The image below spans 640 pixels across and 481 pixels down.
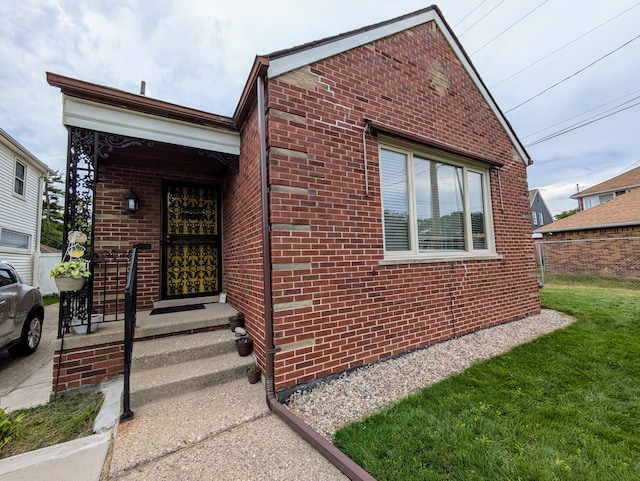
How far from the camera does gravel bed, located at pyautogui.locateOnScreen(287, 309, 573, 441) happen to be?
7.82 ft

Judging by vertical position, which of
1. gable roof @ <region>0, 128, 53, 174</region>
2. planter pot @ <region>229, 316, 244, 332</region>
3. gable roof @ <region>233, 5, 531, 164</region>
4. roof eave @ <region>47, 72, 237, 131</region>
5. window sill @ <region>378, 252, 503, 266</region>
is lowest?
planter pot @ <region>229, 316, 244, 332</region>

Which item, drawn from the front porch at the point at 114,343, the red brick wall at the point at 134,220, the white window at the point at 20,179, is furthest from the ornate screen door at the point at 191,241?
the white window at the point at 20,179

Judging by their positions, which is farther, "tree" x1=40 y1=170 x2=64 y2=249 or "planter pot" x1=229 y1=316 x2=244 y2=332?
"tree" x1=40 y1=170 x2=64 y2=249

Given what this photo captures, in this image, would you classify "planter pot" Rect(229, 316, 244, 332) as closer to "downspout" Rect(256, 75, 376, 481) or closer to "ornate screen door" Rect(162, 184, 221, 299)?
"downspout" Rect(256, 75, 376, 481)

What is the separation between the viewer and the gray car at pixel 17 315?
385 centimetres

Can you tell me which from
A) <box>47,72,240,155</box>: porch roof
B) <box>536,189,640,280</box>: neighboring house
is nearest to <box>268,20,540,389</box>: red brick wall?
<box>47,72,240,155</box>: porch roof

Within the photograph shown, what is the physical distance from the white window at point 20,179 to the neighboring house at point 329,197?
10450 mm

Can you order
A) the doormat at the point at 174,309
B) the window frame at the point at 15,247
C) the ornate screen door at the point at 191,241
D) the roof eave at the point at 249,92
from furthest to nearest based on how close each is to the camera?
the window frame at the point at 15,247, the ornate screen door at the point at 191,241, the doormat at the point at 174,309, the roof eave at the point at 249,92

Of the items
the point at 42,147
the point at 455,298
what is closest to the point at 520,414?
the point at 455,298

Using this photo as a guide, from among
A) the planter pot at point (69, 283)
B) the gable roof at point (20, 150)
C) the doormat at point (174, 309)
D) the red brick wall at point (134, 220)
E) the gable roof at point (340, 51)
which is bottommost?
the doormat at point (174, 309)

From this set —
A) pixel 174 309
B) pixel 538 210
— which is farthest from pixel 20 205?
pixel 538 210

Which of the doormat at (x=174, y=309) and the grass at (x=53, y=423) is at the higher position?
the doormat at (x=174, y=309)

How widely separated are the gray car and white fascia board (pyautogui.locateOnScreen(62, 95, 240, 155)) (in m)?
2.98

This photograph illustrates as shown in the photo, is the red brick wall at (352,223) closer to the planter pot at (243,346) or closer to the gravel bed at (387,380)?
the gravel bed at (387,380)
